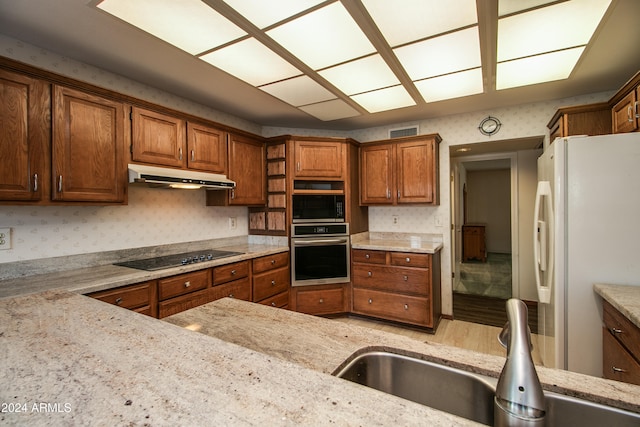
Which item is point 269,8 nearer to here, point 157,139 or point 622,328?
point 157,139

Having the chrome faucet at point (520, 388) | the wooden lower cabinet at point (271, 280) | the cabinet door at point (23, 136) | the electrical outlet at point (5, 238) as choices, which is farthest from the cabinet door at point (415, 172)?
the electrical outlet at point (5, 238)

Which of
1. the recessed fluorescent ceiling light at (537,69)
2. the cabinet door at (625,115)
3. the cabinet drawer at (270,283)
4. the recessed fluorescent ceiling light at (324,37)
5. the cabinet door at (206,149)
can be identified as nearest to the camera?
the recessed fluorescent ceiling light at (324,37)

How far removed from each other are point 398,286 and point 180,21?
9.86ft

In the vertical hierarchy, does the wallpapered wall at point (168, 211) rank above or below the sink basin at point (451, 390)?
above

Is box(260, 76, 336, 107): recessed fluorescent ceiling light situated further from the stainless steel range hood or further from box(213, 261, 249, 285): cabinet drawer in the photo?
box(213, 261, 249, 285): cabinet drawer

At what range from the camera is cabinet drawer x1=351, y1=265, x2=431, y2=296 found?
316 centimetres

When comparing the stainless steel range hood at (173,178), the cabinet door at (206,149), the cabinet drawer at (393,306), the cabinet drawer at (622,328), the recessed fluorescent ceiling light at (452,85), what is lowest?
the cabinet drawer at (393,306)

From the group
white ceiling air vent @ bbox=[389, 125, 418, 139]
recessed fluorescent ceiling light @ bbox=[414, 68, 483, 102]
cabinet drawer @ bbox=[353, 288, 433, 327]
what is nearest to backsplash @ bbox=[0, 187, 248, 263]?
cabinet drawer @ bbox=[353, 288, 433, 327]

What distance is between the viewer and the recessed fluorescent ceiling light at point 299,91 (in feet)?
8.38

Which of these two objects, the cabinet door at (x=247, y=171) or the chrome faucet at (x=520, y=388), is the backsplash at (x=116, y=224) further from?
the chrome faucet at (x=520, y=388)

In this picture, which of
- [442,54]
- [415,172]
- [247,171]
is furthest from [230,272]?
[442,54]

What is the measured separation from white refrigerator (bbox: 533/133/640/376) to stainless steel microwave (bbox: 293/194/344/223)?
2098 millimetres

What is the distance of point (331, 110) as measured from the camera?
10.8 ft

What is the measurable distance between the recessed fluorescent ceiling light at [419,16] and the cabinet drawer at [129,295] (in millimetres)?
2230
